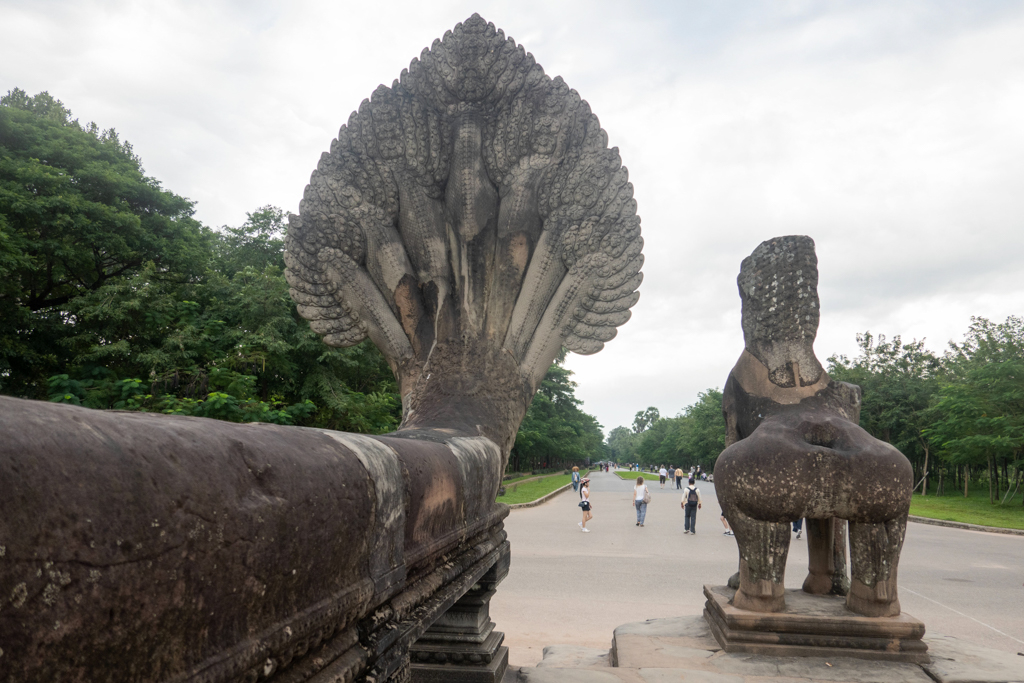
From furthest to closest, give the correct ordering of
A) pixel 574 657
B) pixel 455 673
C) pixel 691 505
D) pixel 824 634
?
pixel 691 505, pixel 574 657, pixel 824 634, pixel 455 673

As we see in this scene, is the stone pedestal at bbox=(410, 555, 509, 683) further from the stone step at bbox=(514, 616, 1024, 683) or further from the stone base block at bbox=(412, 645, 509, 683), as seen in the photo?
the stone step at bbox=(514, 616, 1024, 683)

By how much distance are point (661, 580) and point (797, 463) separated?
448 centimetres

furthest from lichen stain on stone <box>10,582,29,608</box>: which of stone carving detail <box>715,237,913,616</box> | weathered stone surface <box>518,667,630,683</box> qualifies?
stone carving detail <box>715,237,913,616</box>

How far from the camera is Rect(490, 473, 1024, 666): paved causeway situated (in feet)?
16.3

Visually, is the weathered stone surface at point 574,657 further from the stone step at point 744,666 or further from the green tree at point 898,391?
the green tree at point 898,391

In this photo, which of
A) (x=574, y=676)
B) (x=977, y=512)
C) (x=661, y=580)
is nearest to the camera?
(x=574, y=676)

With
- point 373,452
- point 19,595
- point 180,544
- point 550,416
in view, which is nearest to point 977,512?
point 550,416

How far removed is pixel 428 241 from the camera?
10.2 ft

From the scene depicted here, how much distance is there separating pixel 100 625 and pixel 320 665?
33 cm

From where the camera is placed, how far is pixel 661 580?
6.85 meters

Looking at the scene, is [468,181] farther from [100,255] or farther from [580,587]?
[100,255]

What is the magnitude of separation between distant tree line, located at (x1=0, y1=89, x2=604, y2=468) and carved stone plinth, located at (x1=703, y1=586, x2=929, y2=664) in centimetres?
340

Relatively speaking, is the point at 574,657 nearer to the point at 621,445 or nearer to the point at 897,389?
the point at 897,389

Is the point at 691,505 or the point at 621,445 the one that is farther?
the point at 621,445
